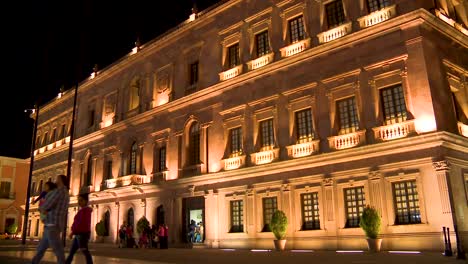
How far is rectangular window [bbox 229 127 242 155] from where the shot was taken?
23688 millimetres

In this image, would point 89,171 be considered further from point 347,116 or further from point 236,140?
point 347,116

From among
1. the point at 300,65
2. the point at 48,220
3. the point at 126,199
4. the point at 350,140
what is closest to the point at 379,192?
the point at 350,140

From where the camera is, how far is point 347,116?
1916 cm

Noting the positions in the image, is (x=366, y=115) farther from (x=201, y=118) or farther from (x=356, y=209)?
(x=201, y=118)

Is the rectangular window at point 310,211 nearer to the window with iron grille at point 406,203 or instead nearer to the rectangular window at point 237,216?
the window with iron grille at point 406,203

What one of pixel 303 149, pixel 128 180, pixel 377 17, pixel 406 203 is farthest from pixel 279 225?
pixel 128 180

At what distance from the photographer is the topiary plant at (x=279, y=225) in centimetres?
1909

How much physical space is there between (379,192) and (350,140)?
2665mm

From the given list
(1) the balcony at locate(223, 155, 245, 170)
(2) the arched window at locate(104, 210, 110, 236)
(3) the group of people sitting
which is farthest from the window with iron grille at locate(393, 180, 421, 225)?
(2) the arched window at locate(104, 210, 110, 236)

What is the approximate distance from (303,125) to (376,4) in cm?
681

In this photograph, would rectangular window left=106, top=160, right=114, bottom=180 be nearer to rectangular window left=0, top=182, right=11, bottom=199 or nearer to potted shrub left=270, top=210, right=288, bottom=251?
potted shrub left=270, top=210, right=288, bottom=251

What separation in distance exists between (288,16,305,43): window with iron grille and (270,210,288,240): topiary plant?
9509 mm

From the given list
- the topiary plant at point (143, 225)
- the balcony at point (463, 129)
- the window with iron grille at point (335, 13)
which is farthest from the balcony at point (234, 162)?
the balcony at point (463, 129)

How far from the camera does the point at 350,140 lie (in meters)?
18.3
